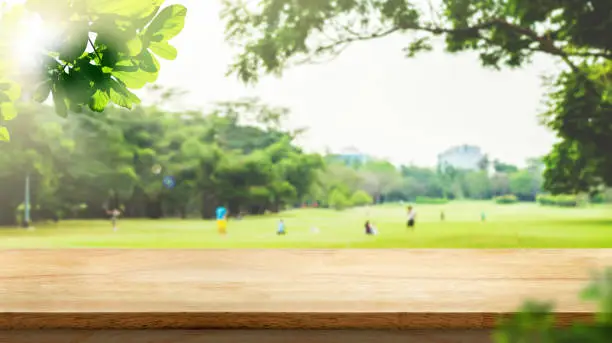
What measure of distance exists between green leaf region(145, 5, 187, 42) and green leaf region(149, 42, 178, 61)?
0.07 feet

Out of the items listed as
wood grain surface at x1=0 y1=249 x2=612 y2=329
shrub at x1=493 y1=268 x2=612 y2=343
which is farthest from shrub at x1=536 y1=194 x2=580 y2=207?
shrub at x1=493 y1=268 x2=612 y2=343

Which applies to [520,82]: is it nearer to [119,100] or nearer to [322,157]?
[322,157]

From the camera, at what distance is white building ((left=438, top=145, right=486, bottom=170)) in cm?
950

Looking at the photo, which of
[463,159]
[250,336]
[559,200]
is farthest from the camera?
[559,200]

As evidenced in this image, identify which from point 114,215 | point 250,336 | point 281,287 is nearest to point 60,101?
point 250,336

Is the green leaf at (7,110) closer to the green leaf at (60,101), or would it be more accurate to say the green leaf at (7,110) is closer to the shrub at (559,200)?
the green leaf at (60,101)

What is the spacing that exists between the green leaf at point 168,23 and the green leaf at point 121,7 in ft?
0.06

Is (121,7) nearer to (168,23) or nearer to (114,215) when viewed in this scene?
(168,23)

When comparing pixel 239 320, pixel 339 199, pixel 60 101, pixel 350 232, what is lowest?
pixel 350 232

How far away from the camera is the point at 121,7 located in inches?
24.0

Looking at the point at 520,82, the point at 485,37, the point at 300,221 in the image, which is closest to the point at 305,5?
the point at 485,37

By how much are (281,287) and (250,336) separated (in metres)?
0.67

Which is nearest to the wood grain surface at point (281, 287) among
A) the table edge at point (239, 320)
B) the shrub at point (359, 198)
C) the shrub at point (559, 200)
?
the table edge at point (239, 320)

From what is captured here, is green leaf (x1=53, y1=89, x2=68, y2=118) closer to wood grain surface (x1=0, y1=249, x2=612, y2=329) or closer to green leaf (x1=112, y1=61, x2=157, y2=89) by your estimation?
green leaf (x1=112, y1=61, x2=157, y2=89)
